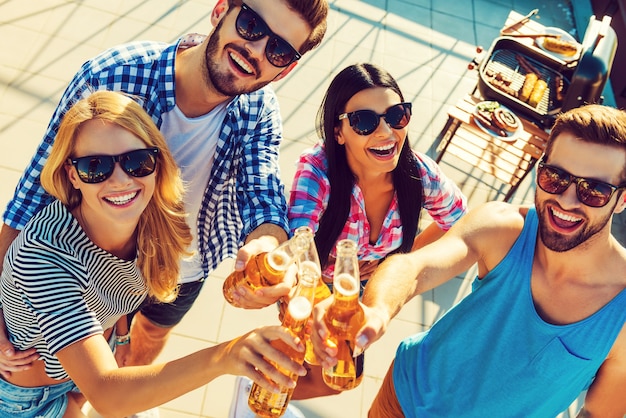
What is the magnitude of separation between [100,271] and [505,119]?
12.6ft

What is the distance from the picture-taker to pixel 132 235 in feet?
6.91

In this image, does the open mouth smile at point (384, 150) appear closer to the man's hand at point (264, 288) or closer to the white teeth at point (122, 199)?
the man's hand at point (264, 288)

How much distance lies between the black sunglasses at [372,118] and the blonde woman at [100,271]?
3.00ft

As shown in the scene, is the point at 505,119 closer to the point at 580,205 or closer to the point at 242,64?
the point at 580,205

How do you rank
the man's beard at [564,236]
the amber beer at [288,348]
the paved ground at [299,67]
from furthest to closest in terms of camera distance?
the paved ground at [299,67] → the man's beard at [564,236] → the amber beer at [288,348]

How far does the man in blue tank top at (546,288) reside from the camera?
191cm

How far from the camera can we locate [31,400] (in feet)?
6.88

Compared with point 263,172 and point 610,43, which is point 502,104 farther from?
point 263,172

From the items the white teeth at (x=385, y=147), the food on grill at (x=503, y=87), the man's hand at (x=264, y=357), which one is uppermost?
the food on grill at (x=503, y=87)

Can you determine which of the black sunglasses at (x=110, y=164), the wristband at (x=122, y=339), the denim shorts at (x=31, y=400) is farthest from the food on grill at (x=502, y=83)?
the denim shorts at (x=31, y=400)

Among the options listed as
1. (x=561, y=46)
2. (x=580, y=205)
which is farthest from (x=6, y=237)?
(x=561, y=46)

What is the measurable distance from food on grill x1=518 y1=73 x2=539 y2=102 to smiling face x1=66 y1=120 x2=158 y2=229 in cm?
403

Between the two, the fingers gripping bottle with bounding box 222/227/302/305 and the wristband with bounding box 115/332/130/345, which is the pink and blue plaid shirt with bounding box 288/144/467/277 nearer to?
the fingers gripping bottle with bounding box 222/227/302/305

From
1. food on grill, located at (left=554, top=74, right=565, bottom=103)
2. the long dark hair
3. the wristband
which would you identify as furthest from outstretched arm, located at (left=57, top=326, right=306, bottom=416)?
food on grill, located at (left=554, top=74, right=565, bottom=103)
